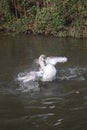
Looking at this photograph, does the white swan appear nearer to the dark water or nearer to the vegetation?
the dark water

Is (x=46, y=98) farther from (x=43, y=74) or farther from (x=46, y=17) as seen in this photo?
(x=46, y=17)

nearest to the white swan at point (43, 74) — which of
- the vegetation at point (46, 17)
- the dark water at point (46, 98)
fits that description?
the dark water at point (46, 98)

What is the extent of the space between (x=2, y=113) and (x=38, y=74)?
127 inches

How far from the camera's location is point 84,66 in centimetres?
1465

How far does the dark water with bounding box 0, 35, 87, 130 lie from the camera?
9.01 meters

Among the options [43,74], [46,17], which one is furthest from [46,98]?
[46,17]

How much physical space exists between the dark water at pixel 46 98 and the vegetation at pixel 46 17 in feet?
23.8

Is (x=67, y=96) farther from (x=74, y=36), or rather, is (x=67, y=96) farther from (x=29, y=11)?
(x=29, y=11)

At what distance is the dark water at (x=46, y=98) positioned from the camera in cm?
901

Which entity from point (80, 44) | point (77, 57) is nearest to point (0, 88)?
point (77, 57)

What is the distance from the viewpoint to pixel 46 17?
2603cm

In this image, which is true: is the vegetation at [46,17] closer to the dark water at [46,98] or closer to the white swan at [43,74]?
the dark water at [46,98]

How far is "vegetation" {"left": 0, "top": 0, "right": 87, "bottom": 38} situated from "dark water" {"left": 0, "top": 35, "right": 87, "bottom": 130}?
286 inches

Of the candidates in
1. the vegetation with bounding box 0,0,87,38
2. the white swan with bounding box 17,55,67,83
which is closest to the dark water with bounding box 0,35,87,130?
the white swan with bounding box 17,55,67,83
